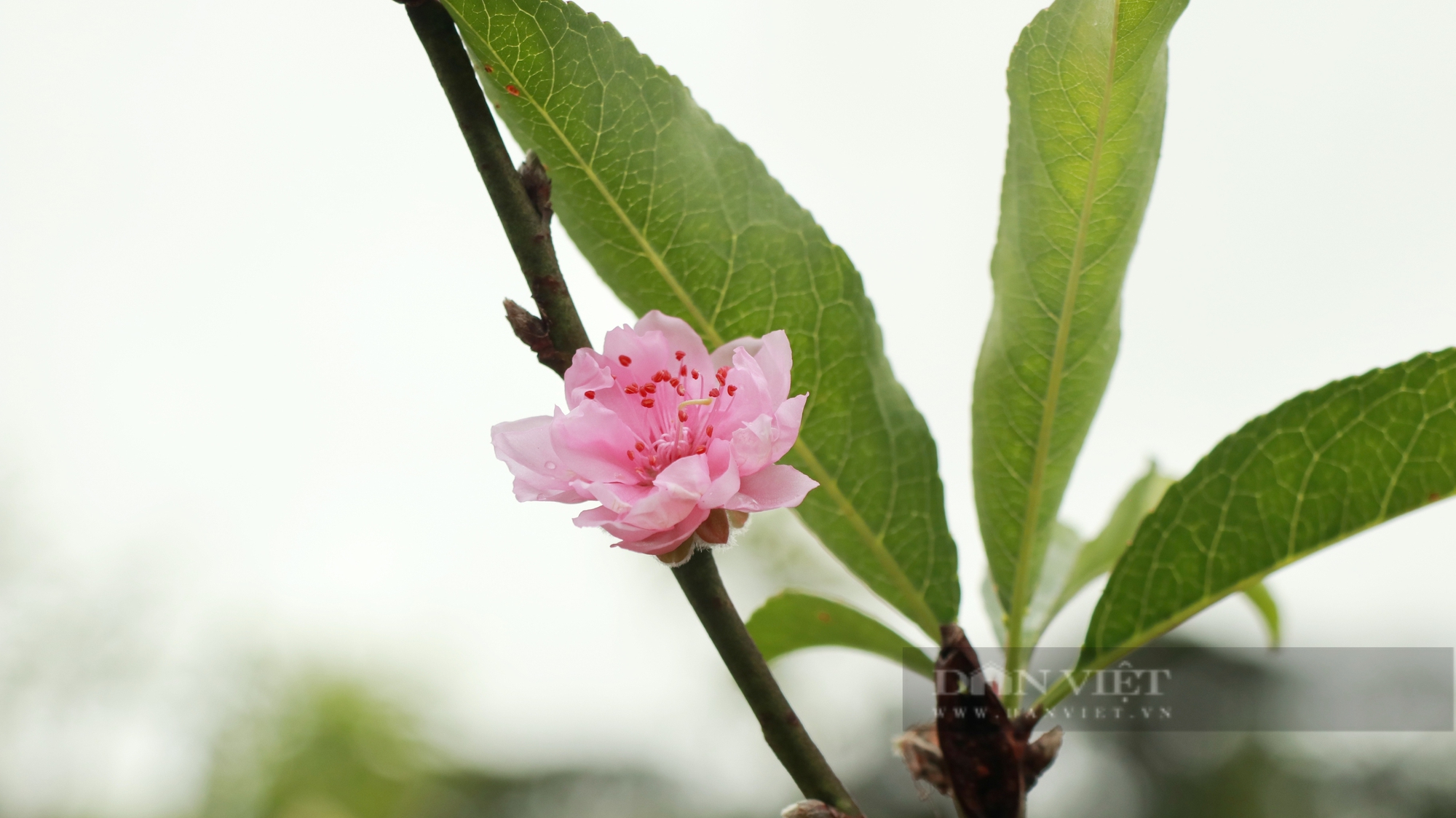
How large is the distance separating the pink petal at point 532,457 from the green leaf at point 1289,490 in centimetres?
47

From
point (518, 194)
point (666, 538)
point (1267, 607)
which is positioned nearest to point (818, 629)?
point (666, 538)

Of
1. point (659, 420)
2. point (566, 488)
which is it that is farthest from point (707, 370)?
point (566, 488)

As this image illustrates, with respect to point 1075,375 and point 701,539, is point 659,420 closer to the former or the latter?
point 701,539

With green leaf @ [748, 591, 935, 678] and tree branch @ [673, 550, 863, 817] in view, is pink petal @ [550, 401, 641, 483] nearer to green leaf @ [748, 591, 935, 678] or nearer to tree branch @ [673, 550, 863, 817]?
tree branch @ [673, 550, 863, 817]

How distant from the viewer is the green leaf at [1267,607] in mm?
1311

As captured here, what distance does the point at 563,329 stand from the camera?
2.07 ft

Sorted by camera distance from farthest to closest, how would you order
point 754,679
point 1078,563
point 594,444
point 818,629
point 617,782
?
point 617,782, point 1078,563, point 818,629, point 594,444, point 754,679

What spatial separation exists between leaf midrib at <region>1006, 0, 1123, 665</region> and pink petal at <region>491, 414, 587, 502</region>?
47 centimetres

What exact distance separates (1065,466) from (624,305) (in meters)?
0.45

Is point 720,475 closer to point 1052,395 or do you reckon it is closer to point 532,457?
point 532,457

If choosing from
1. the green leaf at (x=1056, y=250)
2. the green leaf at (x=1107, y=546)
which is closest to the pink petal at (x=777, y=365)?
the green leaf at (x=1056, y=250)

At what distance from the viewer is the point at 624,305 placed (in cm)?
83

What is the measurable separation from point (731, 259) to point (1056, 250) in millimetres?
299

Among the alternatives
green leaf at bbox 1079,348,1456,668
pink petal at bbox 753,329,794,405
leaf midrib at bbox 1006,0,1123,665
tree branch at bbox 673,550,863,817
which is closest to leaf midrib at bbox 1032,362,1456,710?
green leaf at bbox 1079,348,1456,668
